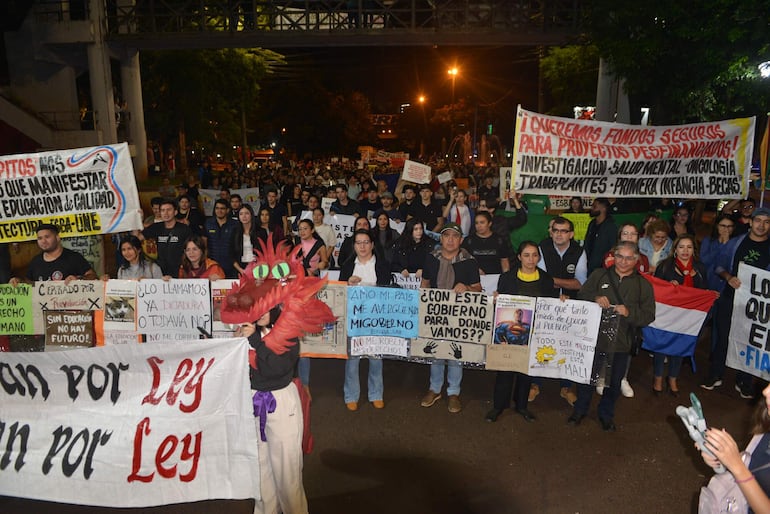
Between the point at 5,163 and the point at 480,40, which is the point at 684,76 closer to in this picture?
the point at 5,163

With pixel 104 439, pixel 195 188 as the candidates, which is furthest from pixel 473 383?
pixel 195 188

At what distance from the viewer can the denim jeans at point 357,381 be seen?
6328 mm

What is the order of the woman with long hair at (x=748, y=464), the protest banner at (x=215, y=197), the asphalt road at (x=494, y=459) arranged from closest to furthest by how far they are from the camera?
the woman with long hair at (x=748, y=464) < the asphalt road at (x=494, y=459) < the protest banner at (x=215, y=197)

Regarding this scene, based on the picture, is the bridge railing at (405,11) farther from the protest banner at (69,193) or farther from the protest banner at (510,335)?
the protest banner at (510,335)

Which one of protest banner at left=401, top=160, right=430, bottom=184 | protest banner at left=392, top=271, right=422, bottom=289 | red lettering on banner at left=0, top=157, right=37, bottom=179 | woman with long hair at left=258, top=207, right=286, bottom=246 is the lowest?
protest banner at left=392, top=271, right=422, bottom=289

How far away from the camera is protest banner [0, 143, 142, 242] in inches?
259

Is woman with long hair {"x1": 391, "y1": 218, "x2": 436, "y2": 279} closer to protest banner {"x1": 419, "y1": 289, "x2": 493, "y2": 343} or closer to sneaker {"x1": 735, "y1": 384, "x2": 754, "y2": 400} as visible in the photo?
protest banner {"x1": 419, "y1": 289, "x2": 493, "y2": 343}

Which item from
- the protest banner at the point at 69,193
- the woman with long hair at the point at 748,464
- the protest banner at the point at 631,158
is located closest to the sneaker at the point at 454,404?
the protest banner at the point at 631,158

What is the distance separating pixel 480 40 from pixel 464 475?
22.7 meters

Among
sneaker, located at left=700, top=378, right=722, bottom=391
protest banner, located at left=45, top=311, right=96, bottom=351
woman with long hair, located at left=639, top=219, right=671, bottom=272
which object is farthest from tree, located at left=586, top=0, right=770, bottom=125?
protest banner, located at left=45, top=311, right=96, bottom=351

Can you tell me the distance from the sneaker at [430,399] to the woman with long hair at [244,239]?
315 centimetres

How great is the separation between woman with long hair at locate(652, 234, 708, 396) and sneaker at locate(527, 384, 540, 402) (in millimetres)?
1342

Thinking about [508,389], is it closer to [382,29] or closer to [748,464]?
[748,464]

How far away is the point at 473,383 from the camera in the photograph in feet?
23.4
